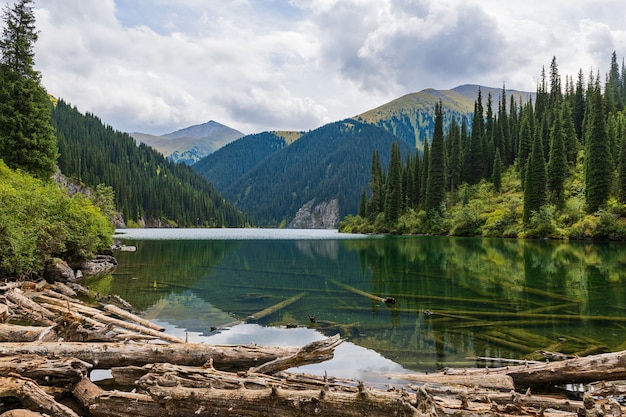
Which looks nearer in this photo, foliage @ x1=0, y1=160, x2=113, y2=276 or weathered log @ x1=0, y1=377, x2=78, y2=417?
weathered log @ x1=0, y1=377, x2=78, y2=417

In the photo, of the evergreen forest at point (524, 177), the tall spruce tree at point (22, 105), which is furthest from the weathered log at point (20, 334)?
the evergreen forest at point (524, 177)

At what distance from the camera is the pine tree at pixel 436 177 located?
103m

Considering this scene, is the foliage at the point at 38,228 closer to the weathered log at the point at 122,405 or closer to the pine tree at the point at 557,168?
the weathered log at the point at 122,405

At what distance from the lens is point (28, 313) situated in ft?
44.4

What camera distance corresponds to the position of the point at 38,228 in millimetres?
22938

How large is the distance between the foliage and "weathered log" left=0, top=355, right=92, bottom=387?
1423cm

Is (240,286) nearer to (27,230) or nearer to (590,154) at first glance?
(27,230)

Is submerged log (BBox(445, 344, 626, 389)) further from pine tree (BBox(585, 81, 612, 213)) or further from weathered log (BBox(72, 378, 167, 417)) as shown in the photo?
pine tree (BBox(585, 81, 612, 213))

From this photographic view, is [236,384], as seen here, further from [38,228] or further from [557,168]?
[557,168]

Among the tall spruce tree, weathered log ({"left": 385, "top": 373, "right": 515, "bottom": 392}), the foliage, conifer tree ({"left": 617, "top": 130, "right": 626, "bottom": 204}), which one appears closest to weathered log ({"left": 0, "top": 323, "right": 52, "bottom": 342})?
weathered log ({"left": 385, "top": 373, "right": 515, "bottom": 392})

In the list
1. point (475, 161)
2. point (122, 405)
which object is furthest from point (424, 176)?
point (122, 405)

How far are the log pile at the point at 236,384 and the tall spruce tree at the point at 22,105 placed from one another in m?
34.1

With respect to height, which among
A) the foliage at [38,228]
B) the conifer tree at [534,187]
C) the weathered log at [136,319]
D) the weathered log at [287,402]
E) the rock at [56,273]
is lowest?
the weathered log at [136,319]

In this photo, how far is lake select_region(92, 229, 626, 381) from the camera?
11750mm
